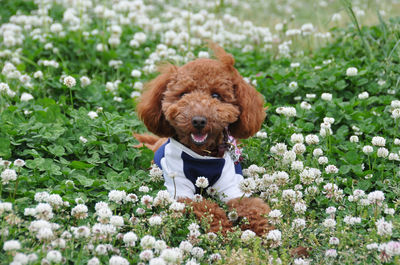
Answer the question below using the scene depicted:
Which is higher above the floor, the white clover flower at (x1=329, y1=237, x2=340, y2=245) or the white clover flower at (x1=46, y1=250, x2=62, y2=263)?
the white clover flower at (x1=46, y1=250, x2=62, y2=263)

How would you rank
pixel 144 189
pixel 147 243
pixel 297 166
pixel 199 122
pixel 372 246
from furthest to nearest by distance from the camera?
pixel 297 166, pixel 144 189, pixel 199 122, pixel 372 246, pixel 147 243

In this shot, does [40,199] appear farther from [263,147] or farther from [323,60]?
[323,60]

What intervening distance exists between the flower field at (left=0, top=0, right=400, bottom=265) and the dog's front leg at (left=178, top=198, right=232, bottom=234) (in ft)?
0.18

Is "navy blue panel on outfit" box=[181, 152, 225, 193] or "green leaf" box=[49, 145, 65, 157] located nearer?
"navy blue panel on outfit" box=[181, 152, 225, 193]

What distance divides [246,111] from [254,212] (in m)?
0.73

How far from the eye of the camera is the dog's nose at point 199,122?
3.55 m

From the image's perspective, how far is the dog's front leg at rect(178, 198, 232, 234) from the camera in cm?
355

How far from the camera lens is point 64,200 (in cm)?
348

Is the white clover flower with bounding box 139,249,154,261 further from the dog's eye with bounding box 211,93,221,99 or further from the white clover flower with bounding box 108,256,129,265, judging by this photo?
the dog's eye with bounding box 211,93,221,99

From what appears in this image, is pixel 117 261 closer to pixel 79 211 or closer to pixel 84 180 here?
pixel 79 211

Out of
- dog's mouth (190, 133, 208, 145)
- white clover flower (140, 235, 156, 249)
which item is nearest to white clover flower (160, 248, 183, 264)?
white clover flower (140, 235, 156, 249)

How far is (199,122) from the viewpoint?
3555mm

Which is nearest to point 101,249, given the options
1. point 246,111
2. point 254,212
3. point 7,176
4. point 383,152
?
point 7,176

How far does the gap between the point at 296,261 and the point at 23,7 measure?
6896 mm
